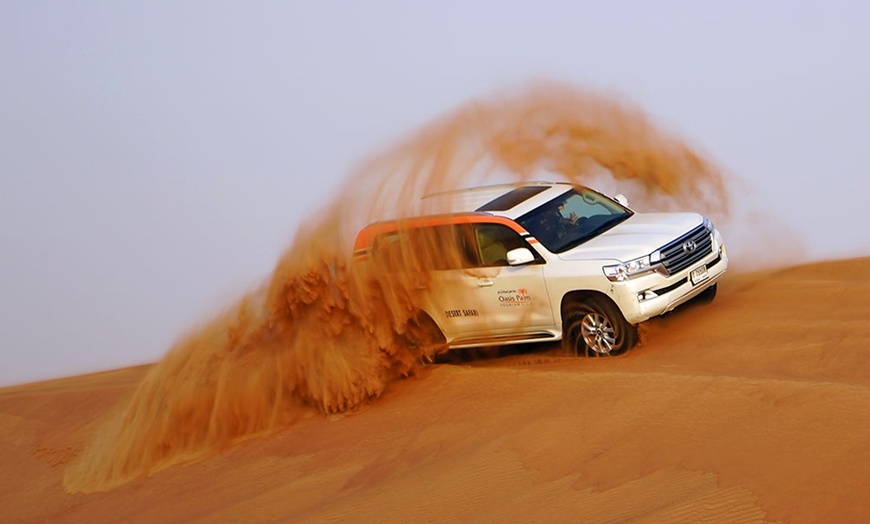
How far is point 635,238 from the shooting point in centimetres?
1184

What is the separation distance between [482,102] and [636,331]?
15.3 ft

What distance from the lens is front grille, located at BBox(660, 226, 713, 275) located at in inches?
454

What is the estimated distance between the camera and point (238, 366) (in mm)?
12617

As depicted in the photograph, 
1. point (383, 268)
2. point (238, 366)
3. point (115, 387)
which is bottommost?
point (115, 387)

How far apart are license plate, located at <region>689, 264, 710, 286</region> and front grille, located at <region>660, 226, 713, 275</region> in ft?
0.34

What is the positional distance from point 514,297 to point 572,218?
126 centimetres

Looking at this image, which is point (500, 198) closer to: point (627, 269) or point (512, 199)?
point (512, 199)

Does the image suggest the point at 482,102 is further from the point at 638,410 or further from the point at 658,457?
the point at 658,457

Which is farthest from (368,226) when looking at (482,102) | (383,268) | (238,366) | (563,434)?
(563,434)

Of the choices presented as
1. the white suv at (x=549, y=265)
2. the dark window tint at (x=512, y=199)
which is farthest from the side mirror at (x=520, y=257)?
the dark window tint at (x=512, y=199)

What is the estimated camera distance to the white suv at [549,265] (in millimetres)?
11477

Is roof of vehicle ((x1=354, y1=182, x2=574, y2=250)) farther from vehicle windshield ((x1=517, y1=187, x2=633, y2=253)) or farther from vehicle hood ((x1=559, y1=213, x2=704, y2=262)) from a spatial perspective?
vehicle hood ((x1=559, y1=213, x2=704, y2=262))

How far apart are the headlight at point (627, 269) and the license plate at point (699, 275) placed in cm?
67

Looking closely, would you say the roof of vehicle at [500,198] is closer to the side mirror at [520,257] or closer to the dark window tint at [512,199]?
the dark window tint at [512,199]
